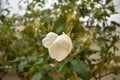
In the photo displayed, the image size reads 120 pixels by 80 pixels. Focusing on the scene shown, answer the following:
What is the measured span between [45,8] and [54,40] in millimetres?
1330

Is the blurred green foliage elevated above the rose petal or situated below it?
below

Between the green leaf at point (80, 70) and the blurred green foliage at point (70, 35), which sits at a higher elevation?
the green leaf at point (80, 70)

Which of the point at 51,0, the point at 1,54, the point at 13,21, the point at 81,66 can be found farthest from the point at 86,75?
the point at 51,0

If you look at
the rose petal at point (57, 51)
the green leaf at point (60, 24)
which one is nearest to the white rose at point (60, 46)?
the rose petal at point (57, 51)

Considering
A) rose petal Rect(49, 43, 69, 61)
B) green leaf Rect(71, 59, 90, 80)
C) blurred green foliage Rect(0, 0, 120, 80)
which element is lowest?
blurred green foliage Rect(0, 0, 120, 80)

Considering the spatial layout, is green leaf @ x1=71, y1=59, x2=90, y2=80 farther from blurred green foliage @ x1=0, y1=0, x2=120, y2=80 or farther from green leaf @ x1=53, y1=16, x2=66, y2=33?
green leaf @ x1=53, y1=16, x2=66, y2=33

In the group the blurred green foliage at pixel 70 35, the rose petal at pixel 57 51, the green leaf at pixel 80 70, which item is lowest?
the blurred green foliage at pixel 70 35

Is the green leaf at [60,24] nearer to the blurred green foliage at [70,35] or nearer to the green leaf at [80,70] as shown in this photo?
the blurred green foliage at [70,35]

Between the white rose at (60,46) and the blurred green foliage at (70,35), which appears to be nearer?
the white rose at (60,46)

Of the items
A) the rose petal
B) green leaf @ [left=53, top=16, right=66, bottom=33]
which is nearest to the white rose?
the rose petal

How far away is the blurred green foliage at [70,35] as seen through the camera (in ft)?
2.84

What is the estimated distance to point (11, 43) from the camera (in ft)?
5.95

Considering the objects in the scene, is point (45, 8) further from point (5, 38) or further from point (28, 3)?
point (5, 38)

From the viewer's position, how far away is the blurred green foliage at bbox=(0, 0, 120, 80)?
87 cm
